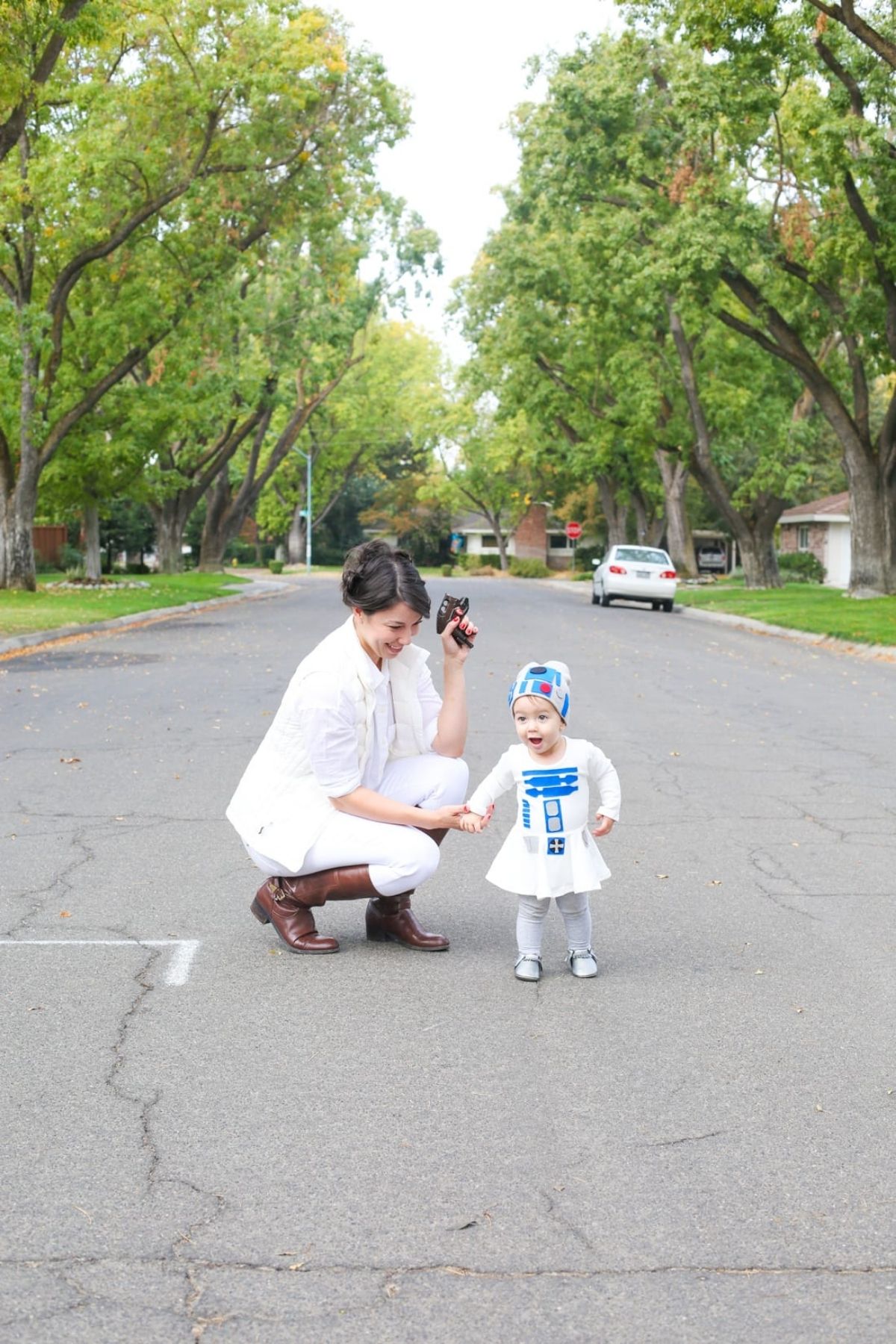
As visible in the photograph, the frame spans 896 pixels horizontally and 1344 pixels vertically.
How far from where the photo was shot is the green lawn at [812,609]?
27500mm

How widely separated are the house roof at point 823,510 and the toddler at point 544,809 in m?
64.0

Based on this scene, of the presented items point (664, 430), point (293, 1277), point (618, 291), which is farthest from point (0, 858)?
point (664, 430)

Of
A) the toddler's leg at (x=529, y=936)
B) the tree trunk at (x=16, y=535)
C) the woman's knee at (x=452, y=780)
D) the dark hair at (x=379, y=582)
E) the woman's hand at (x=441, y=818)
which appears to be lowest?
the toddler's leg at (x=529, y=936)

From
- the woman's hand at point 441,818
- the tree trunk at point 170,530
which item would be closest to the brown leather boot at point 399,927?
the woman's hand at point 441,818

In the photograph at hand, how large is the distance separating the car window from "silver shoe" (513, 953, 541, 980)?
3530cm

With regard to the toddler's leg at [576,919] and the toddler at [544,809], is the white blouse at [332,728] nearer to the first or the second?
the toddler at [544,809]

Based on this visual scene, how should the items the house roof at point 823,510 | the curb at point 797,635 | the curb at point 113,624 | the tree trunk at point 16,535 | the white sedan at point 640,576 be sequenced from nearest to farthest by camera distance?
the curb at point 113,624 → the curb at point 797,635 → the tree trunk at point 16,535 → the white sedan at point 640,576 → the house roof at point 823,510

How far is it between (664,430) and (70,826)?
40913mm

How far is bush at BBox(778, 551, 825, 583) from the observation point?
229 ft

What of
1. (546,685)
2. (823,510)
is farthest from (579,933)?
(823,510)

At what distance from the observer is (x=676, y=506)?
55781 mm

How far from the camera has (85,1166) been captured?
4.23 meters

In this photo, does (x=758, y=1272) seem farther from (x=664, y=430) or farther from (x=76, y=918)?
(x=664, y=430)

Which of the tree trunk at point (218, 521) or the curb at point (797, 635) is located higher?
the tree trunk at point (218, 521)
